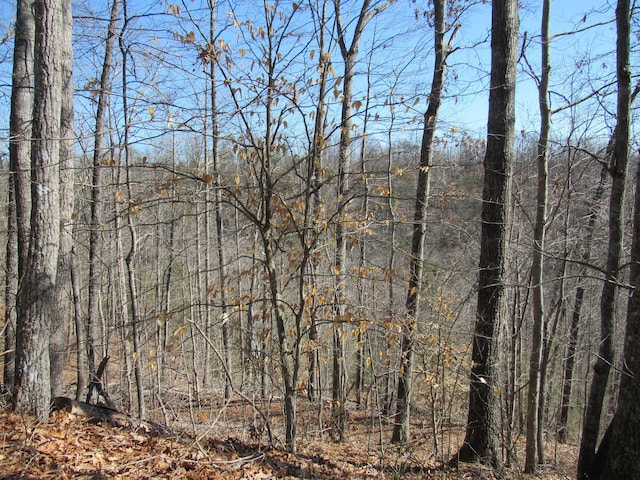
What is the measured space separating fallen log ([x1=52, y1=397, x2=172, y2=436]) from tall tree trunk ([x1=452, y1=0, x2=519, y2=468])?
3249 millimetres

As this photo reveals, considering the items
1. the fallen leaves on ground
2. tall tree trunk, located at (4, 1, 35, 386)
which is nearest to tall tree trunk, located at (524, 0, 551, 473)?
the fallen leaves on ground

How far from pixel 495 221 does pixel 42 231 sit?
15.2 ft

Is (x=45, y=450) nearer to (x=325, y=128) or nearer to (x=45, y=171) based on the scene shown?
(x=45, y=171)

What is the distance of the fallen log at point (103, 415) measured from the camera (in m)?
4.08

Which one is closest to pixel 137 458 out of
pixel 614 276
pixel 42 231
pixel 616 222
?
pixel 42 231

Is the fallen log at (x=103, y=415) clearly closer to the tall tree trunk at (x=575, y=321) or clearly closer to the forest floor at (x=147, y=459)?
the forest floor at (x=147, y=459)

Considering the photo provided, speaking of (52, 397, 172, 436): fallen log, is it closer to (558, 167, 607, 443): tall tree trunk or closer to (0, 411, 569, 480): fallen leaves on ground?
(0, 411, 569, 480): fallen leaves on ground

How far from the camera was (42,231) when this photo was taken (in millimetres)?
3867

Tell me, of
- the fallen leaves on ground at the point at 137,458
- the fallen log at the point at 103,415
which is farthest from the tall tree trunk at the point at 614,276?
the fallen log at the point at 103,415

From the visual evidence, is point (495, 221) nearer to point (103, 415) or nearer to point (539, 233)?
point (539, 233)

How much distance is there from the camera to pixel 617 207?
191 inches

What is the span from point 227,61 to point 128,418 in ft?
12.0

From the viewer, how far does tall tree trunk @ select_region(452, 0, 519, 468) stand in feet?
15.3

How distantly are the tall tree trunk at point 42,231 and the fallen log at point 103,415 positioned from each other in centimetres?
28
